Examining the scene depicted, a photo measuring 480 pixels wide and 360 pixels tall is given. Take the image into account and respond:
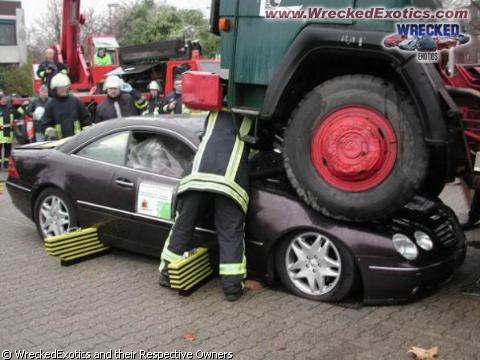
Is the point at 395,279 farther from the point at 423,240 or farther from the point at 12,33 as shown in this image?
the point at 12,33

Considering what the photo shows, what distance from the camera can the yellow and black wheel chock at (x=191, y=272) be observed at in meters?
4.70

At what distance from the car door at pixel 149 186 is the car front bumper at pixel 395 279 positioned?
1681mm

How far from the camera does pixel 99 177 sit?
5.59 m

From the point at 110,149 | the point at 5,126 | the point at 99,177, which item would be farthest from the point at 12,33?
the point at 99,177

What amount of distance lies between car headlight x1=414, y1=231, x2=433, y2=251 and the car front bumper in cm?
12

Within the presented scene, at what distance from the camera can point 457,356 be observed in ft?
12.3

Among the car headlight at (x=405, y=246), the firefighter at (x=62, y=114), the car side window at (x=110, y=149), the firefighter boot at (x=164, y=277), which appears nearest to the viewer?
the car headlight at (x=405, y=246)

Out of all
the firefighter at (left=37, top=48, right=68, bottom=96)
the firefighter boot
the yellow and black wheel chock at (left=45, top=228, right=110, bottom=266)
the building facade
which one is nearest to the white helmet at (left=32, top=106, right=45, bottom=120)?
the firefighter at (left=37, top=48, right=68, bottom=96)

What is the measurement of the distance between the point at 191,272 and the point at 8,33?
52.8 m

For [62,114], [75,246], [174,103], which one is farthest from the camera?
[174,103]

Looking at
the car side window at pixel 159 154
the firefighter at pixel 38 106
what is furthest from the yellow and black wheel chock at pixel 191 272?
the firefighter at pixel 38 106

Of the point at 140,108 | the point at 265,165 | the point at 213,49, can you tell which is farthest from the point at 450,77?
the point at 213,49

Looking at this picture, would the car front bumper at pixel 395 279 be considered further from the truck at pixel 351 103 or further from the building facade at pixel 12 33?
the building facade at pixel 12 33

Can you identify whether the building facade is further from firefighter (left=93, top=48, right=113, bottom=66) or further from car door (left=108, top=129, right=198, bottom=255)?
car door (left=108, top=129, right=198, bottom=255)
